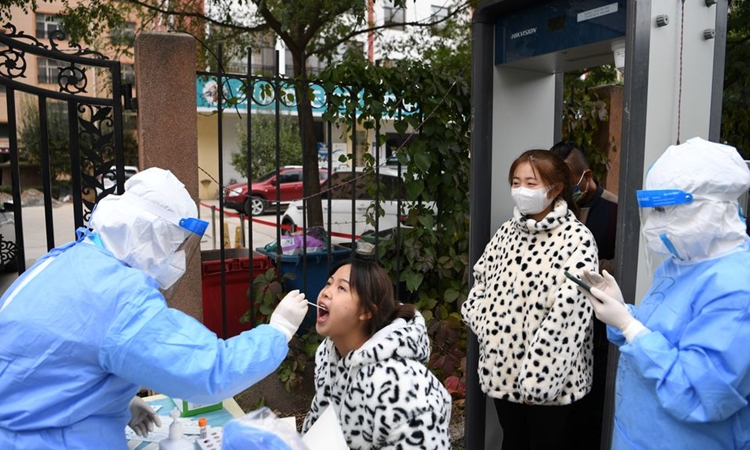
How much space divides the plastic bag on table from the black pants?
144 centimetres

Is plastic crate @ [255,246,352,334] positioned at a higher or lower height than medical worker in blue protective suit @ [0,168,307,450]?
lower

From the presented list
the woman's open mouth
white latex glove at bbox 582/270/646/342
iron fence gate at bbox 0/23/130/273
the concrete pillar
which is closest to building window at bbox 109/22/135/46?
iron fence gate at bbox 0/23/130/273

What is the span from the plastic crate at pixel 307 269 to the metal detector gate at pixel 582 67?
48.9 inches

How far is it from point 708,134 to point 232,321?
120 inches

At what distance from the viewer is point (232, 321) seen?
418 centimetres

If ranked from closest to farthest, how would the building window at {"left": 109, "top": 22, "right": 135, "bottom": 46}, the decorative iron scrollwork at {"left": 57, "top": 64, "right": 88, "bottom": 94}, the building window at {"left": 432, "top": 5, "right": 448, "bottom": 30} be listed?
1. the decorative iron scrollwork at {"left": 57, "top": 64, "right": 88, "bottom": 94}
2. the building window at {"left": 432, "top": 5, "right": 448, "bottom": 30}
3. the building window at {"left": 109, "top": 22, "right": 135, "bottom": 46}

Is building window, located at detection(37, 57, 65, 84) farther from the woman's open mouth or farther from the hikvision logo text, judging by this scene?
the hikvision logo text

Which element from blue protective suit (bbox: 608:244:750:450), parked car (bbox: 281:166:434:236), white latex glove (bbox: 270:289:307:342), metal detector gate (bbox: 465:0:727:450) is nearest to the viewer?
blue protective suit (bbox: 608:244:750:450)

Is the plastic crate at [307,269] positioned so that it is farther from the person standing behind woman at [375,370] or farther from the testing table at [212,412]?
the person standing behind woman at [375,370]

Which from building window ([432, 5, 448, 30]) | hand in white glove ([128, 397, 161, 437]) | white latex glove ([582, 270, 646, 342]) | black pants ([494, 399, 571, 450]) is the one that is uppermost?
building window ([432, 5, 448, 30])

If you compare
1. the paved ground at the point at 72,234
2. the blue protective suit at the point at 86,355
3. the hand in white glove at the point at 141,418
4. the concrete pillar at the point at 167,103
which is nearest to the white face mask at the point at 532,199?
the blue protective suit at the point at 86,355

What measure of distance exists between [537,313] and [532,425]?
0.52 m

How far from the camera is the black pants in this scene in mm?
2602

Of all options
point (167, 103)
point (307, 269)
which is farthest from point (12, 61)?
point (307, 269)
